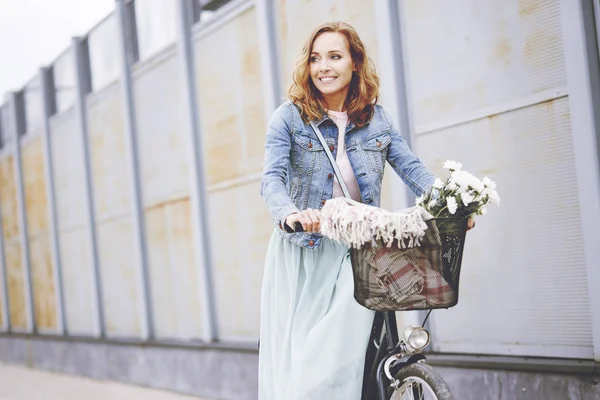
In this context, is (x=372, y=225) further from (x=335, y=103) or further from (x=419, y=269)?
(x=335, y=103)

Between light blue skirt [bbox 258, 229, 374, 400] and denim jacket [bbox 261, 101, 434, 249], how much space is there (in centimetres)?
10

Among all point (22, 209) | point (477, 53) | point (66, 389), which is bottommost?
point (66, 389)

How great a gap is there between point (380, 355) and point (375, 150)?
2.62 feet

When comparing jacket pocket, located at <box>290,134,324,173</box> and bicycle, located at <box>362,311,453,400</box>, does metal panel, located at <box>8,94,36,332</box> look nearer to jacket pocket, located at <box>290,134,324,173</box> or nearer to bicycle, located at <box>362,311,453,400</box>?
jacket pocket, located at <box>290,134,324,173</box>

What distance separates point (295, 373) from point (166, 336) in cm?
629

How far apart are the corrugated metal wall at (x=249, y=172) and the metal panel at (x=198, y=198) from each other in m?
0.08

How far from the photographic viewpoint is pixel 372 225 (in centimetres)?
303

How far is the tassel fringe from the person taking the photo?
9.87ft

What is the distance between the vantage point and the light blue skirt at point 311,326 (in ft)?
11.3

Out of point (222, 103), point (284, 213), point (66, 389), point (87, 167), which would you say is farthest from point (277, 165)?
point (87, 167)

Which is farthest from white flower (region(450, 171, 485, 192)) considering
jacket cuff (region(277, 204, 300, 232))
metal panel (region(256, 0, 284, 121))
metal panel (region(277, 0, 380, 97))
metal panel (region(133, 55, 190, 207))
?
metal panel (region(133, 55, 190, 207))

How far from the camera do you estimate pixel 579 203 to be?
14.9 ft

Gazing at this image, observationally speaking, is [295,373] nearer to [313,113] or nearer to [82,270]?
[313,113]

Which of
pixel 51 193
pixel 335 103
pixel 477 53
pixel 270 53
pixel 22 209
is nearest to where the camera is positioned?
pixel 335 103
